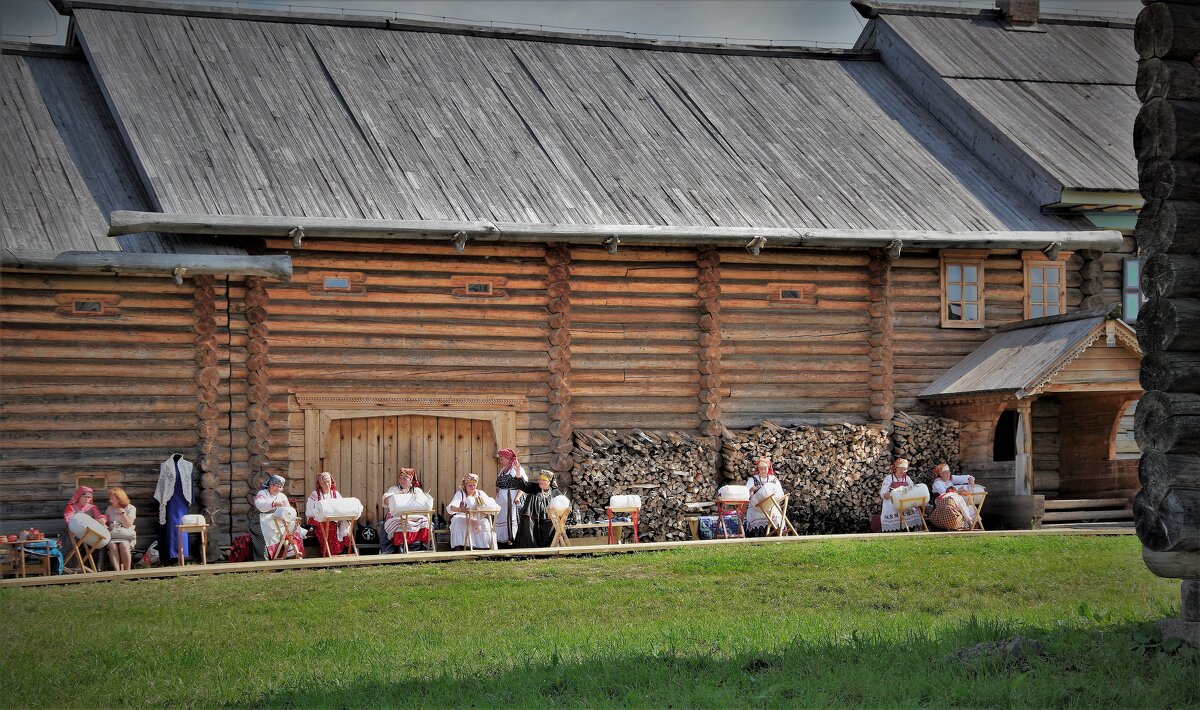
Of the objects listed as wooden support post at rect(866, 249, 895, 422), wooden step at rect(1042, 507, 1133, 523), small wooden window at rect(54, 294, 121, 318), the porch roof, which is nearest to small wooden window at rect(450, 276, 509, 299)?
small wooden window at rect(54, 294, 121, 318)

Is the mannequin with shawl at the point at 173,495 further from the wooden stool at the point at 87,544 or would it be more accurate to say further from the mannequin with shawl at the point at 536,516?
the mannequin with shawl at the point at 536,516

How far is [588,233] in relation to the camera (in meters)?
18.3

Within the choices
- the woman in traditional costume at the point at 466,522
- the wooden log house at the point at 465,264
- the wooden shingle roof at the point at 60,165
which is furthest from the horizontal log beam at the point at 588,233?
the woman in traditional costume at the point at 466,522

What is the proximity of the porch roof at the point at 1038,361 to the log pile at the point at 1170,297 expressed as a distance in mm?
9228

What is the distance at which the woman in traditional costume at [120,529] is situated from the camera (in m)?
16.0

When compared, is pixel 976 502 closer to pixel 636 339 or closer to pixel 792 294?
pixel 792 294

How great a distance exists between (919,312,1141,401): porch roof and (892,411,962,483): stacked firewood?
1.47 feet

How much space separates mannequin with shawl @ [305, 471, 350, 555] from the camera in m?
16.8

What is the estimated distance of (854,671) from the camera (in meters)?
8.88

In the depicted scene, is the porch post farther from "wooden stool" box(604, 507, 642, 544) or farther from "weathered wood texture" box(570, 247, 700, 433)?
"wooden stool" box(604, 507, 642, 544)

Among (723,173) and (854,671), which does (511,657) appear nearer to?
(854,671)

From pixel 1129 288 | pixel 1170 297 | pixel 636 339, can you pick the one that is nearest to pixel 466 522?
pixel 636 339

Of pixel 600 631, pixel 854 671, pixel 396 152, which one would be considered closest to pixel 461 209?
pixel 396 152

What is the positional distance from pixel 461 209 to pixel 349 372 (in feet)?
8.87
